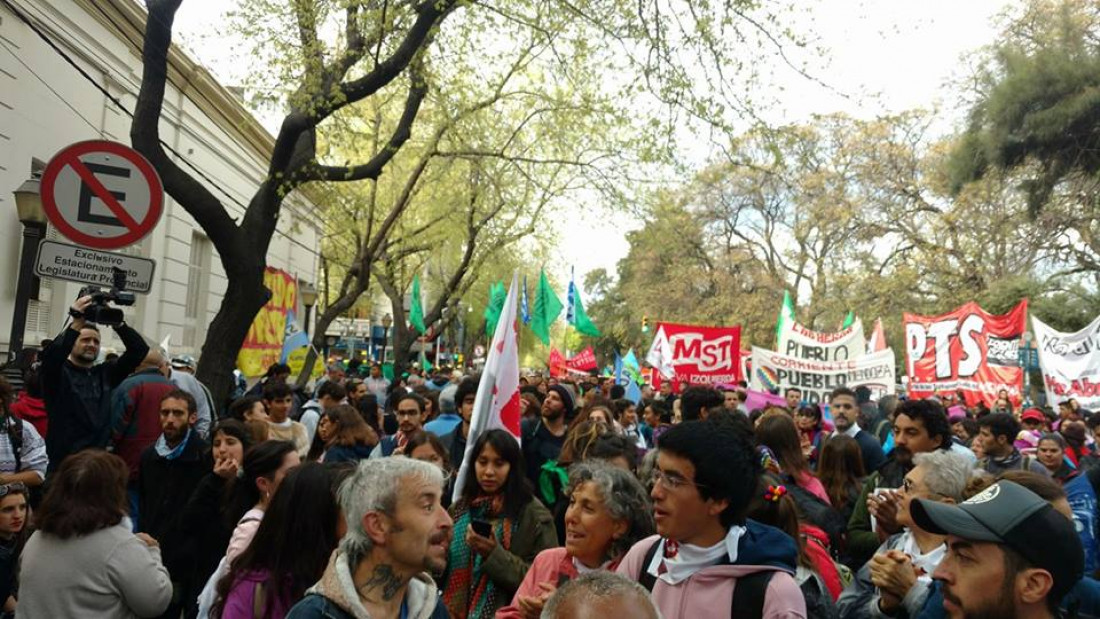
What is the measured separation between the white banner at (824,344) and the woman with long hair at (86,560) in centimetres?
1441

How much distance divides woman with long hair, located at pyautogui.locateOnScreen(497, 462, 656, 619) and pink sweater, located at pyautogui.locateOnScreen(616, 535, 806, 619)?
0.74 metres

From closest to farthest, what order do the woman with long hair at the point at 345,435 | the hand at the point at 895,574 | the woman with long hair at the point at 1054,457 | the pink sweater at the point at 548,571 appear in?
the hand at the point at 895,574 < the pink sweater at the point at 548,571 < the woman with long hair at the point at 345,435 < the woman with long hair at the point at 1054,457

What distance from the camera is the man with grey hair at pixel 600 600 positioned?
2072 mm

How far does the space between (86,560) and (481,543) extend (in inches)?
63.9

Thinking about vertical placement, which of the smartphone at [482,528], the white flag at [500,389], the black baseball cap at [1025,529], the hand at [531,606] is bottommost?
the hand at [531,606]

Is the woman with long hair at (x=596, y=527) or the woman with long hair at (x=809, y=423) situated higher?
the woman with long hair at (x=809, y=423)

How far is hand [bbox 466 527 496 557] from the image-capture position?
4.37 m

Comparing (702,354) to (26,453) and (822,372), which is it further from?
(26,453)

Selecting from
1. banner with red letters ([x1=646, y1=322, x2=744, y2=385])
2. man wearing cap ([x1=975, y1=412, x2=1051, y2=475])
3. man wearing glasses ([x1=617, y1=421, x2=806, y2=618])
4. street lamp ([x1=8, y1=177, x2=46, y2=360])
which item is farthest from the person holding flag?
banner with red letters ([x1=646, y1=322, x2=744, y2=385])

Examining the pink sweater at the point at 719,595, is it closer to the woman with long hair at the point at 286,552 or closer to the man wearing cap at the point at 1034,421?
the woman with long hair at the point at 286,552

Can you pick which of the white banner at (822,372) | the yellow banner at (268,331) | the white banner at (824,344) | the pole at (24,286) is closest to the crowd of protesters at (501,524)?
the pole at (24,286)

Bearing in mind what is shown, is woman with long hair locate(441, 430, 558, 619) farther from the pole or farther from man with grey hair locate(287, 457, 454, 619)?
the pole

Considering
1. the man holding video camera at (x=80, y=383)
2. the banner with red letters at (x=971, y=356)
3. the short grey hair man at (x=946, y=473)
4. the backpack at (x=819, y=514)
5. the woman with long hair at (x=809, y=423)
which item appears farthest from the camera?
the banner with red letters at (x=971, y=356)

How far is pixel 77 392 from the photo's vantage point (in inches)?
→ 239
